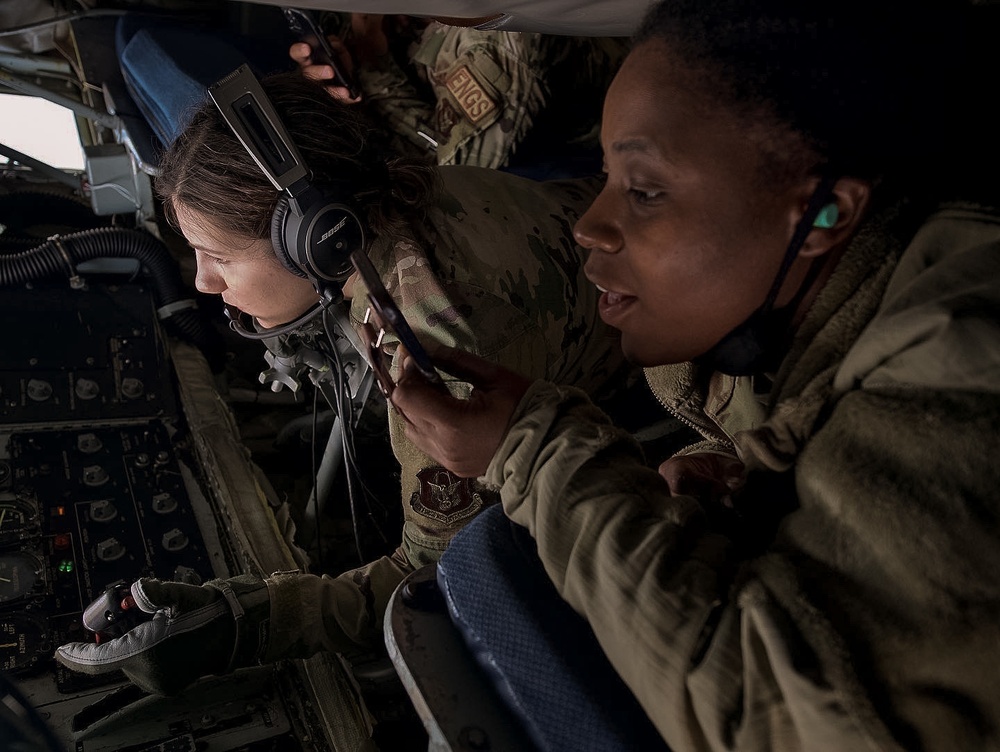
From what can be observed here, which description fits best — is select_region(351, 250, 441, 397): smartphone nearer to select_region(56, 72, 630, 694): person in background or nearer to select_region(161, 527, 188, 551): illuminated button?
select_region(56, 72, 630, 694): person in background

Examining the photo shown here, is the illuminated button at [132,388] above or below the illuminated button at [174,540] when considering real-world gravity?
above

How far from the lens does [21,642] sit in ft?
4.75

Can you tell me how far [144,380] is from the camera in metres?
2.16

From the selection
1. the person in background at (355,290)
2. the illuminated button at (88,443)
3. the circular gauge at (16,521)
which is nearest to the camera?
the person in background at (355,290)

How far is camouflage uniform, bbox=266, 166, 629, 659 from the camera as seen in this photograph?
1369mm

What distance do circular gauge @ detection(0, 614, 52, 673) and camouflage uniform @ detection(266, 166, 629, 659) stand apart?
459mm

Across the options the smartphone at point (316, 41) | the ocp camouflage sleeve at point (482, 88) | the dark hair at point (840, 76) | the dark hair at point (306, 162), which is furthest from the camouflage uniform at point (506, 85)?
the dark hair at point (840, 76)

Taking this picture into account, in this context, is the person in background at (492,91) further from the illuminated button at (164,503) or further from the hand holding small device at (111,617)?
the hand holding small device at (111,617)

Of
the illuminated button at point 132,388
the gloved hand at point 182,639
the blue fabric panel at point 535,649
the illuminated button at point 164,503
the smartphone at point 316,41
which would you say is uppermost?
the smartphone at point 316,41

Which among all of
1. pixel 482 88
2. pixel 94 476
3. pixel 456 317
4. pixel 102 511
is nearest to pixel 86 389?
pixel 94 476

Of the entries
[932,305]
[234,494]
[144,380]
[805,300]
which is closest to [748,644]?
[932,305]

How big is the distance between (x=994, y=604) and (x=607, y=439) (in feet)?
1.23

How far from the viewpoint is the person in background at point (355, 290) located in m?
1.34

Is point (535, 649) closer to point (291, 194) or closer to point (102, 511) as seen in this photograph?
point (291, 194)
